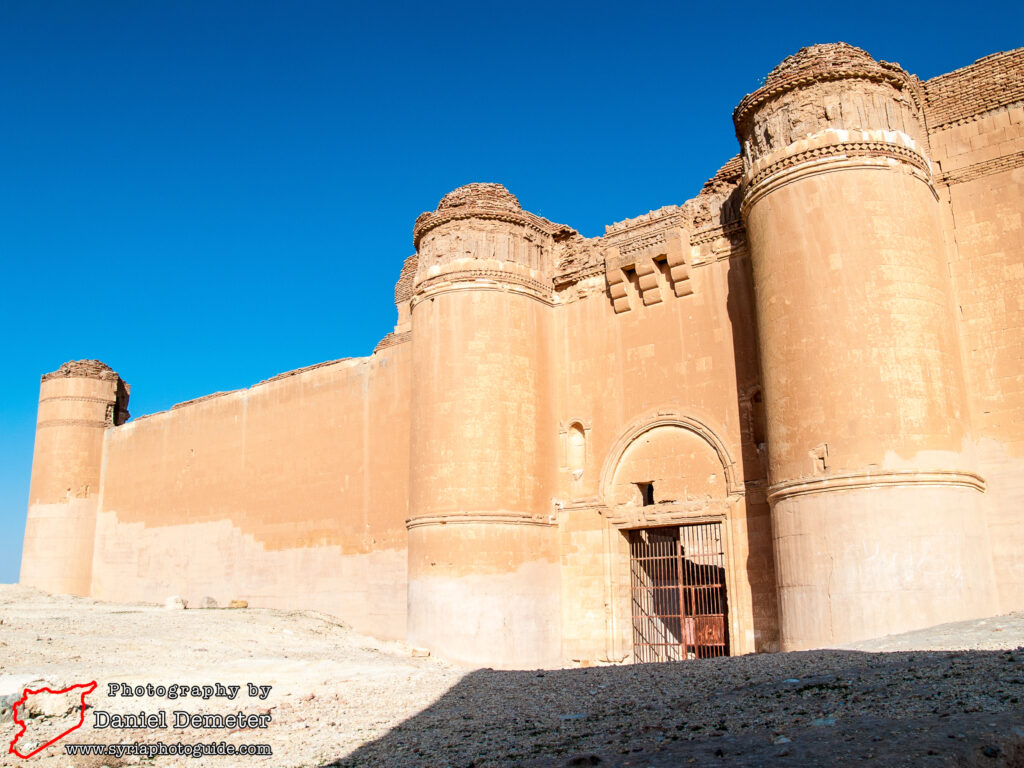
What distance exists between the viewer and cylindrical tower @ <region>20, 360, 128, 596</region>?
2241 centimetres

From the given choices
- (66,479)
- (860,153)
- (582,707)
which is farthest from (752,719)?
(66,479)

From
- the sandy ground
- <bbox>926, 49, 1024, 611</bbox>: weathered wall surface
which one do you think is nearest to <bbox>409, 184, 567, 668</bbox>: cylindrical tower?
the sandy ground

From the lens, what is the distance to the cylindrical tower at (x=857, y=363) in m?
9.38

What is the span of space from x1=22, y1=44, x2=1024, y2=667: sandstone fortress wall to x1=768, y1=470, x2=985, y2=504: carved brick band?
32mm

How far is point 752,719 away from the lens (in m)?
5.22

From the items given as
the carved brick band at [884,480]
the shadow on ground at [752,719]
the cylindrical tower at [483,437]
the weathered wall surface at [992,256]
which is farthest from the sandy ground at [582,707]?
the cylindrical tower at [483,437]

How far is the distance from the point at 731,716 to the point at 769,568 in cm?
618

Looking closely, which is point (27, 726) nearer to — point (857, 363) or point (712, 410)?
point (857, 363)

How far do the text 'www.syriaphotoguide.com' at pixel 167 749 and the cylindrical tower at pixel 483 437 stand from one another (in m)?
6.78

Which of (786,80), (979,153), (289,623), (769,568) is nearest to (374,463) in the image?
(289,623)

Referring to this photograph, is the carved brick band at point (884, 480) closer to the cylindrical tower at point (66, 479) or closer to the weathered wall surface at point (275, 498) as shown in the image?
the weathered wall surface at point (275, 498)

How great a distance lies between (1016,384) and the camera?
1015cm

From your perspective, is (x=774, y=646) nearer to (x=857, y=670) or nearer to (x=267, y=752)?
(x=857, y=670)

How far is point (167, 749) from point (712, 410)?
28.0 ft
